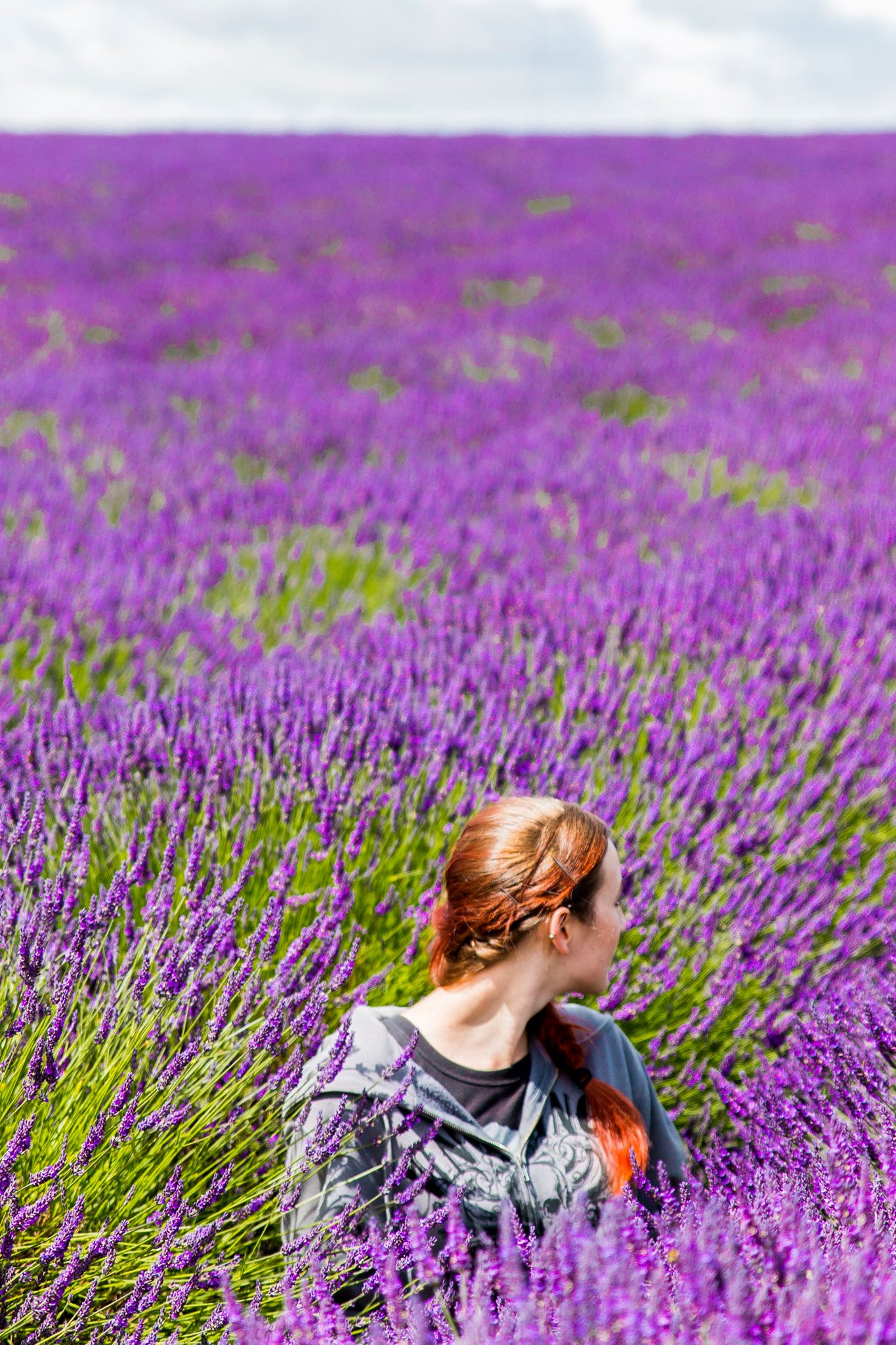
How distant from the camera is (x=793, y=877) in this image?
7.37ft

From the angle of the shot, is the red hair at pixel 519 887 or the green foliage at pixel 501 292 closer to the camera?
the red hair at pixel 519 887

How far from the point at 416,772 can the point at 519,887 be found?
1.93 feet

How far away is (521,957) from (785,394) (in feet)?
17.0

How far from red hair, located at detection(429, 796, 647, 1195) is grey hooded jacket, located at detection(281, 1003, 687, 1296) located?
8 centimetres

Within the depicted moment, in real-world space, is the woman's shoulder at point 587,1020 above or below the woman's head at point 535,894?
below

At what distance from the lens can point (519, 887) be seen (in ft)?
5.44

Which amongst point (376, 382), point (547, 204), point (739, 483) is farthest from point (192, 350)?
point (547, 204)

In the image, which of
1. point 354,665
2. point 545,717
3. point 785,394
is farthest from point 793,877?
point 785,394

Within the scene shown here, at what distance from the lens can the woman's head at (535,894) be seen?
1656 millimetres

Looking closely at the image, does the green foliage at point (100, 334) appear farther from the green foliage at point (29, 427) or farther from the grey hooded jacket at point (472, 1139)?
the grey hooded jacket at point (472, 1139)

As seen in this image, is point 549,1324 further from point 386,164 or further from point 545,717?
point 386,164

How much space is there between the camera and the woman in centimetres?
163

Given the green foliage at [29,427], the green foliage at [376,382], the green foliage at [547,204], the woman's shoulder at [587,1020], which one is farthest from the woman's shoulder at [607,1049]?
the green foliage at [547,204]

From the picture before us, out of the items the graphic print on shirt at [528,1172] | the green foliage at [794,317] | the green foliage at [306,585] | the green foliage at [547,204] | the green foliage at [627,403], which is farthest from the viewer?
the green foliage at [547,204]
